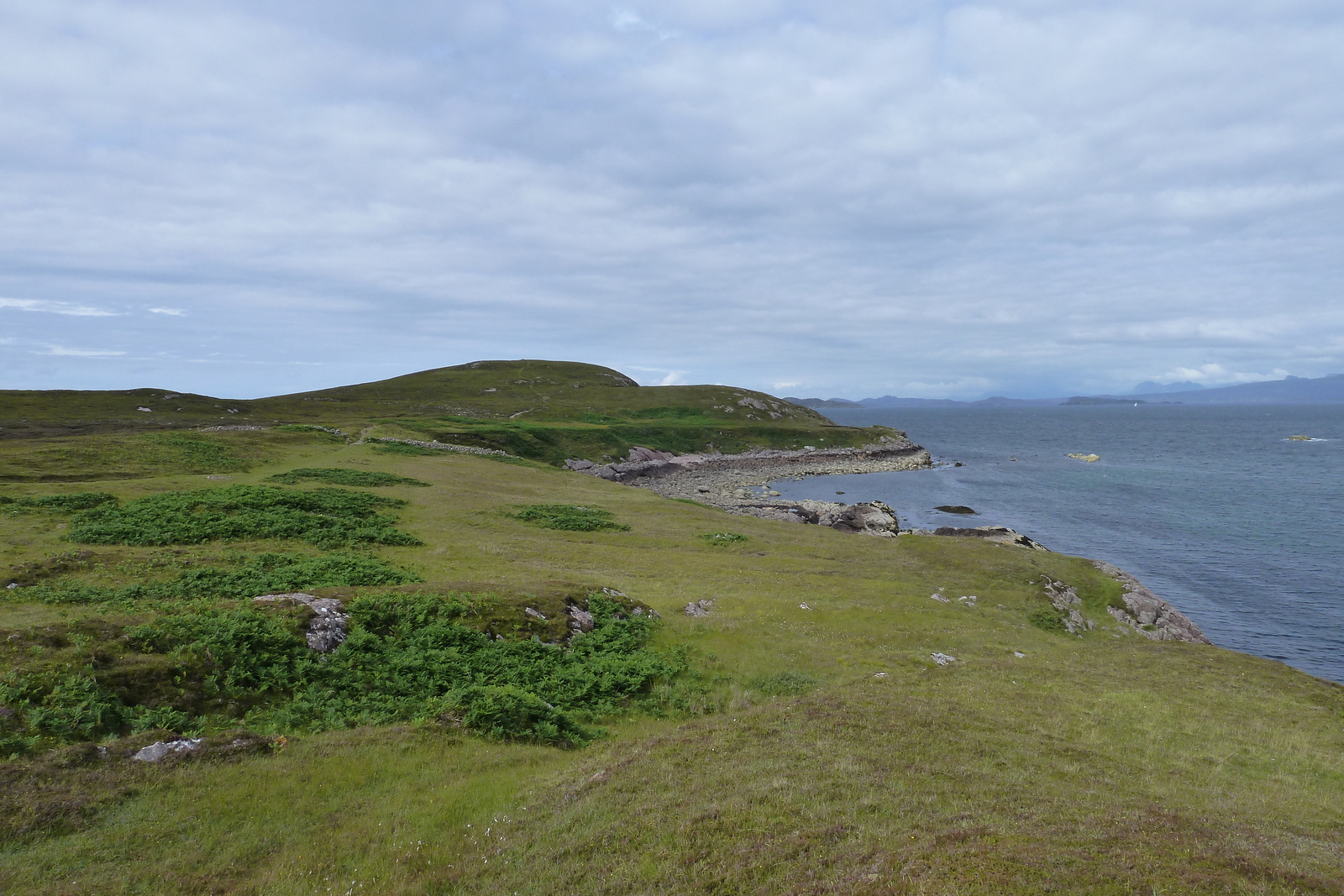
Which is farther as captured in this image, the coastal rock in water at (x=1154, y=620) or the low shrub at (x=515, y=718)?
the coastal rock in water at (x=1154, y=620)

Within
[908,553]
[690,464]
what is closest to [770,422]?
[690,464]

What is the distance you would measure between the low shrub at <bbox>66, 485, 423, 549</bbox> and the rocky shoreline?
50075mm

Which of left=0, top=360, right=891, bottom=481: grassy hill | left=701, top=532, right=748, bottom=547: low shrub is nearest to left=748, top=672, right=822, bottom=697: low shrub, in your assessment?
left=701, top=532, right=748, bottom=547: low shrub

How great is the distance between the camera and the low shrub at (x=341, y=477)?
50781 mm

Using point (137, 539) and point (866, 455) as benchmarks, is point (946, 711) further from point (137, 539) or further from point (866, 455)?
point (866, 455)

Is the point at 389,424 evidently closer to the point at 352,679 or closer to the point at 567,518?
the point at 567,518

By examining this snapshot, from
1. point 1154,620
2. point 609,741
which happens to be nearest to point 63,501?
point 609,741

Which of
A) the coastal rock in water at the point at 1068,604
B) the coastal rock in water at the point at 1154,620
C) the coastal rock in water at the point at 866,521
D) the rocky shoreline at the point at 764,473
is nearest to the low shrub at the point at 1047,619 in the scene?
the coastal rock in water at the point at 1068,604

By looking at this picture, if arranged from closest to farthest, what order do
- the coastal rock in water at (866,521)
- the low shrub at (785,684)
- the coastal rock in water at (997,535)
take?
the low shrub at (785,684) → the coastal rock in water at (997,535) → the coastal rock in water at (866,521)

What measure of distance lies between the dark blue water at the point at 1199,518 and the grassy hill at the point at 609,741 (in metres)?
26.1

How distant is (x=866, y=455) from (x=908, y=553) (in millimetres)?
122924

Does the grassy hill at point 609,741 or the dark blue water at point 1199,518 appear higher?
the grassy hill at point 609,741

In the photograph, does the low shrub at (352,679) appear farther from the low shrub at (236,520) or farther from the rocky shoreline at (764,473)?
the rocky shoreline at (764,473)

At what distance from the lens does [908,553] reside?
5006cm
